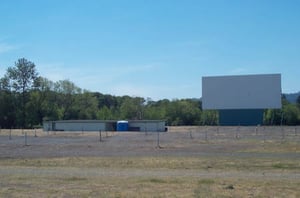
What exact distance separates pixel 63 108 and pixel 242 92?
55.0 meters

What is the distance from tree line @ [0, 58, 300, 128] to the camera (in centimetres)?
12565

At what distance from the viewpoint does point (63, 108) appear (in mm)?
140000

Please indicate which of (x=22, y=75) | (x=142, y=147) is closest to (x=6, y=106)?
(x=22, y=75)

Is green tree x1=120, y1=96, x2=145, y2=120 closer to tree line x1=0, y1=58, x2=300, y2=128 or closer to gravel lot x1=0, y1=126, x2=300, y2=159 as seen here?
tree line x1=0, y1=58, x2=300, y2=128

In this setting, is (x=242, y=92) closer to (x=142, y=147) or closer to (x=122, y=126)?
(x=122, y=126)

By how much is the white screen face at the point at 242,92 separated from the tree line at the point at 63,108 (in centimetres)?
1637

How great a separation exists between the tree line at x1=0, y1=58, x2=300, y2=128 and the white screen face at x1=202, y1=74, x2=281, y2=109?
16372 millimetres

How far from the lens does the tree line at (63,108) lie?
412 ft

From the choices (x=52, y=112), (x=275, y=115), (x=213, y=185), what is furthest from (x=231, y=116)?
(x=213, y=185)

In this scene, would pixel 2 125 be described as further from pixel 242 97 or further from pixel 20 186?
pixel 20 186

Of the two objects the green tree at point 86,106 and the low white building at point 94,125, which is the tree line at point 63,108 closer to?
the green tree at point 86,106

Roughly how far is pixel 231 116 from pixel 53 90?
5578 cm

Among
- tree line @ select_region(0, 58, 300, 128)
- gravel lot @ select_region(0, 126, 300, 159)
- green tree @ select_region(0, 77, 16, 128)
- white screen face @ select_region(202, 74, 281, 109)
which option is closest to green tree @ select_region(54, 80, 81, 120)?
tree line @ select_region(0, 58, 300, 128)

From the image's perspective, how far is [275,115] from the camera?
124812 mm
